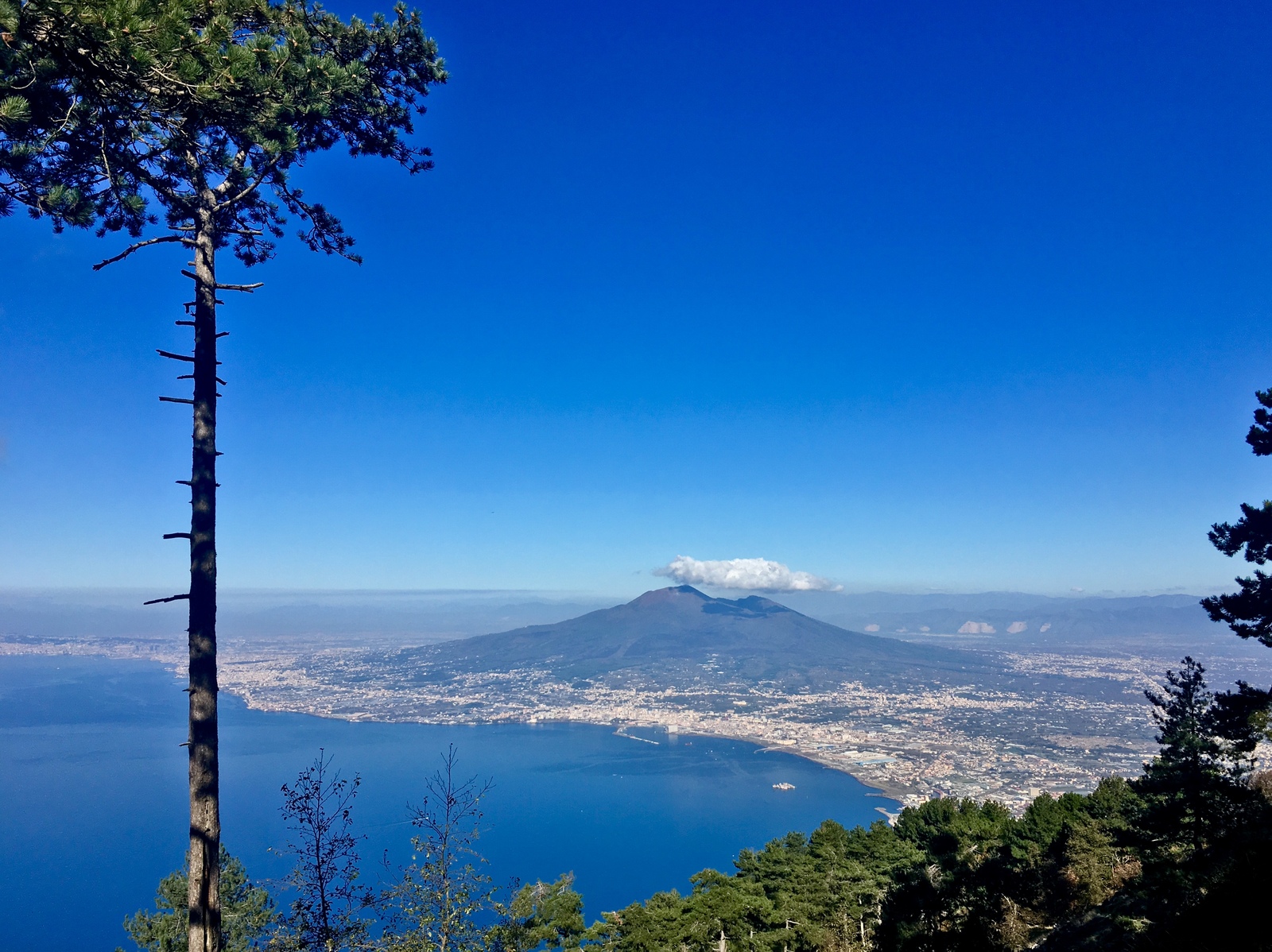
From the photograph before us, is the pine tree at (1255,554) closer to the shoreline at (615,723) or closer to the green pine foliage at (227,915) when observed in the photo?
the green pine foliage at (227,915)

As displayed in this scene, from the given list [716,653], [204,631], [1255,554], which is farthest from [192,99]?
[716,653]

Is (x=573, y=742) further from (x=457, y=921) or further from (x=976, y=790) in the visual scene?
(x=457, y=921)

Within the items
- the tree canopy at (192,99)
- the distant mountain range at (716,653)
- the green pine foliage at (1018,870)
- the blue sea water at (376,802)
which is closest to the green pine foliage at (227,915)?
the green pine foliage at (1018,870)

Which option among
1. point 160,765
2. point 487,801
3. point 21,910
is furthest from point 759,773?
point 160,765

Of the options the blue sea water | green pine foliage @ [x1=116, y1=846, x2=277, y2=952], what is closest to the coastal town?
the blue sea water

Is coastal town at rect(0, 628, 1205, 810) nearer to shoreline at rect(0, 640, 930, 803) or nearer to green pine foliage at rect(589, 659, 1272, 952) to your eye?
shoreline at rect(0, 640, 930, 803)

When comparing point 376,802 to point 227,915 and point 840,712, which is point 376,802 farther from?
point 840,712
